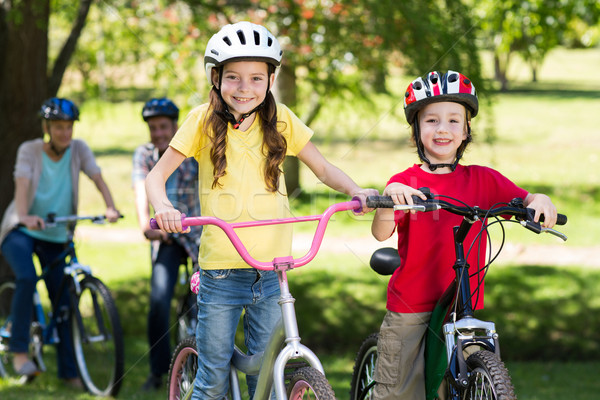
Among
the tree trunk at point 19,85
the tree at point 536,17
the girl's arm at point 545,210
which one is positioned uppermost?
the tree at point 536,17

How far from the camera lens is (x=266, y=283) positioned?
306cm

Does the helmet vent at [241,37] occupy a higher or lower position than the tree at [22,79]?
lower

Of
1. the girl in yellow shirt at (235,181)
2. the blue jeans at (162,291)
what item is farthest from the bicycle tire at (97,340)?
the girl in yellow shirt at (235,181)

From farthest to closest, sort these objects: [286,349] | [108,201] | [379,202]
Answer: [108,201]
[379,202]
[286,349]

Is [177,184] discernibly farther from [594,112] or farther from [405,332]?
[594,112]

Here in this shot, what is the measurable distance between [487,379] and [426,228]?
2.43ft

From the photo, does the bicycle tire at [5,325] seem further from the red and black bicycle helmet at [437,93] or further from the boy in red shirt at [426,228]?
the red and black bicycle helmet at [437,93]

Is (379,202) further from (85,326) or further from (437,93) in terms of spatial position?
(85,326)

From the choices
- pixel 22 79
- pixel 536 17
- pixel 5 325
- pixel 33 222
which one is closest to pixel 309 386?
pixel 33 222

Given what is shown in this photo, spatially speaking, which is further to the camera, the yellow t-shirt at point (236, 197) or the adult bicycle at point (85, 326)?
the adult bicycle at point (85, 326)

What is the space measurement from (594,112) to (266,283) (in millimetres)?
23647

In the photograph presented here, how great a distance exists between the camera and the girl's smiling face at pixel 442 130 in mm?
3158

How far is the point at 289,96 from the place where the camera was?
10383 millimetres

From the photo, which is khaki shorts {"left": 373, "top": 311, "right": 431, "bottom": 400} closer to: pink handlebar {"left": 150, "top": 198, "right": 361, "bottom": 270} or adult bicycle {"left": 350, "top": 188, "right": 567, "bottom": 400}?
adult bicycle {"left": 350, "top": 188, "right": 567, "bottom": 400}
